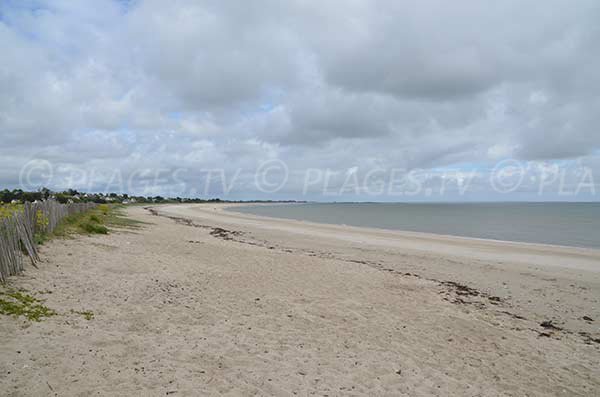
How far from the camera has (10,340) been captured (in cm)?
478

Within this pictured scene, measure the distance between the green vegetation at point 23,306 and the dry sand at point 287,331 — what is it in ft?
0.68

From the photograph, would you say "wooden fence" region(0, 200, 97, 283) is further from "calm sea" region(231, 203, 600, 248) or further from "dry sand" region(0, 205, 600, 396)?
"calm sea" region(231, 203, 600, 248)

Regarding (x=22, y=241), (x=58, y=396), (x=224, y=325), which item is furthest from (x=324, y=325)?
(x=22, y=241)

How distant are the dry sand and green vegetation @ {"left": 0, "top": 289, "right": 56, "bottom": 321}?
0.21 metres

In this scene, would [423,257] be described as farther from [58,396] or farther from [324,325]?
[58,396]

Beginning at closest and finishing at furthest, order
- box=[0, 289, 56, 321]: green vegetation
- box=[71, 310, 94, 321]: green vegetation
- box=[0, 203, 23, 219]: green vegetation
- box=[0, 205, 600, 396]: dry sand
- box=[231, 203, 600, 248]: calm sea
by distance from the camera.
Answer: box=[0, 205, 600, 396]: dry sand
box=[0, 289, 56, 321]: green vegetation
box=[71, 310, 94, 321]: green vegetation
box=[0, 203, 23, 219]: green vegetation
box=[231, 203, 600, 248]: calm sea

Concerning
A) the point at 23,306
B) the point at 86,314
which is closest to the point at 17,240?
the point at 23,306

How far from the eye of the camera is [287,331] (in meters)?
6.30

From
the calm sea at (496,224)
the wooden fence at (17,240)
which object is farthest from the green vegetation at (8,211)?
the calm sea at (496,224)

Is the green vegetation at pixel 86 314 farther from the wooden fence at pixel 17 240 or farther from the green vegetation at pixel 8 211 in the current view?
the green vegetation at pixel 8 211

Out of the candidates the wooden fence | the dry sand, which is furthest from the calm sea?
the wooden fence

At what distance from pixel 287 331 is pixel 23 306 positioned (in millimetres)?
4259

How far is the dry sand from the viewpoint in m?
4.50

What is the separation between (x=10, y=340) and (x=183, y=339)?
7.08 ft
